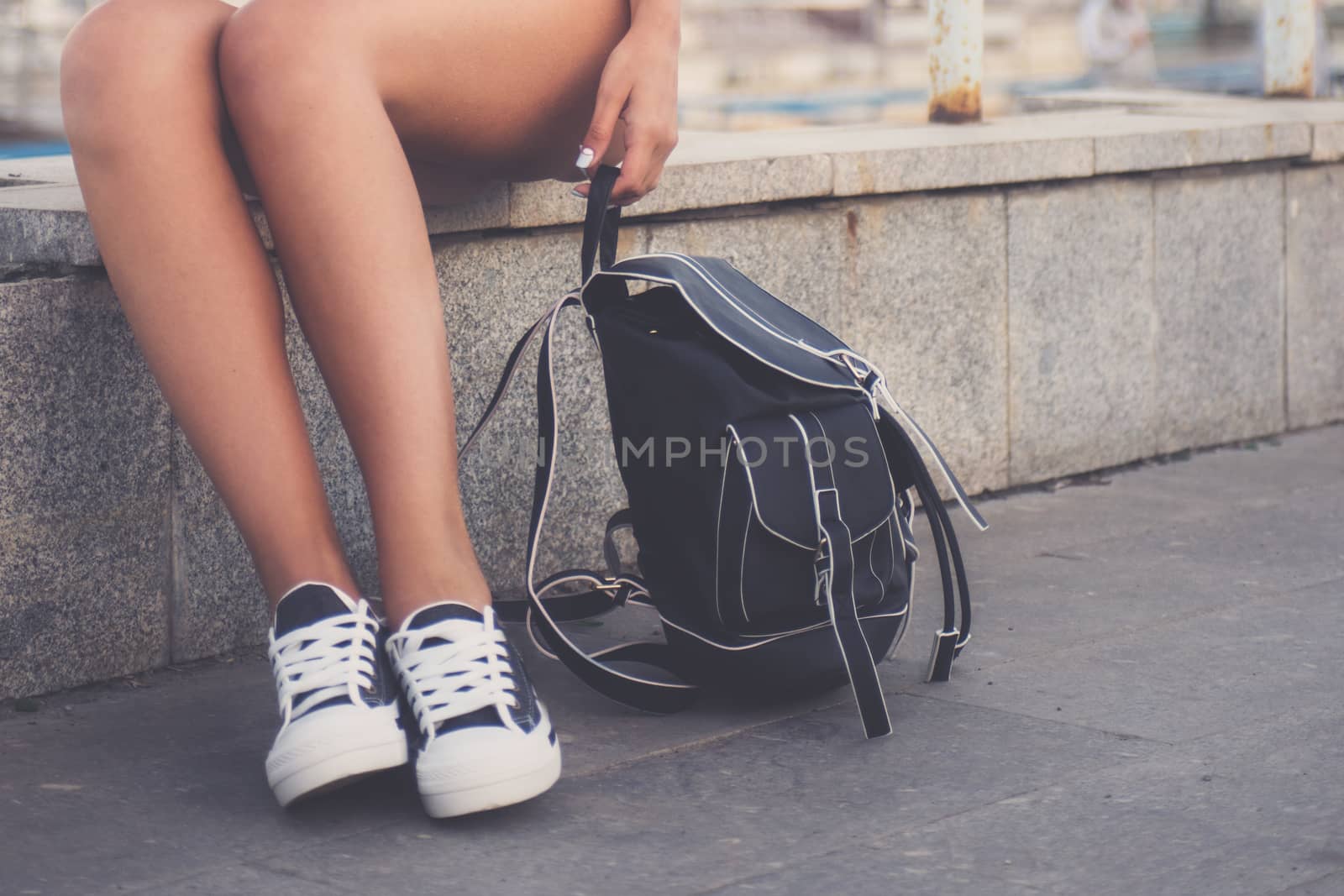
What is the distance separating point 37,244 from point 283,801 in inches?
39.5

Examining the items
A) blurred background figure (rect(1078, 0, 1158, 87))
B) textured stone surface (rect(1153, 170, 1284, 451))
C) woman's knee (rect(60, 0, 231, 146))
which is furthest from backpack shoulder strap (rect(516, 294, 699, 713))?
blurred background figure (rect(1078, 0, 1158, 87))

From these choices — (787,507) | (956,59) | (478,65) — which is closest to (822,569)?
(787,507)

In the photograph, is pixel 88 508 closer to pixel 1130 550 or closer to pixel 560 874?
pixel 560 874

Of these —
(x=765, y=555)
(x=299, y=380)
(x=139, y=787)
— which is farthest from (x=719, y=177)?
(x=139, y=787)

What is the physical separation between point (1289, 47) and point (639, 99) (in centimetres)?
346

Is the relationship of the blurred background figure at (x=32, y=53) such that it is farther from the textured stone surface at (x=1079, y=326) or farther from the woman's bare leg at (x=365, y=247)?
the woman's bare leg at (x=365, y=247)

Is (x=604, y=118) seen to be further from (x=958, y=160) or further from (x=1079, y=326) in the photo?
(x=1079, y=326)

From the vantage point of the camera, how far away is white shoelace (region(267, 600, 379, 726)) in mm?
1975

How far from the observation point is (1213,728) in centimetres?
232

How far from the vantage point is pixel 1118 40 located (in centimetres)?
1115

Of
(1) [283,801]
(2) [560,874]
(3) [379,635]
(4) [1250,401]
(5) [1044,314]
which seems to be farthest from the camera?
Result: (4) [1250,401]

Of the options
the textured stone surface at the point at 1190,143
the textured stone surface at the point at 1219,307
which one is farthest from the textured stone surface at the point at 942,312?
the textured stone surface at the point at 1219,307

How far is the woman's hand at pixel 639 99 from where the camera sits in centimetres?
231

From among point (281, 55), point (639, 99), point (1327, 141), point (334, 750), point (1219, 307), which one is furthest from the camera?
point (1327, 141)
